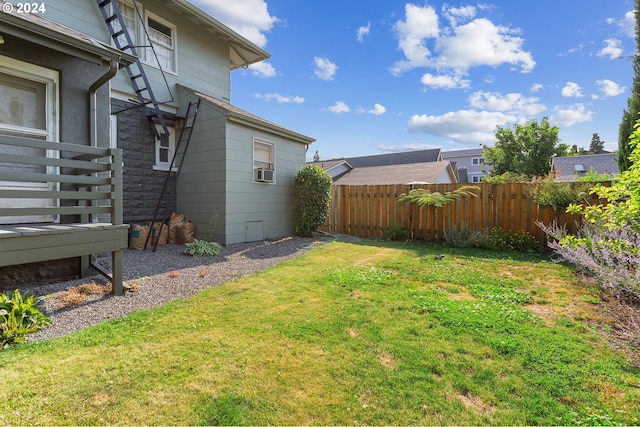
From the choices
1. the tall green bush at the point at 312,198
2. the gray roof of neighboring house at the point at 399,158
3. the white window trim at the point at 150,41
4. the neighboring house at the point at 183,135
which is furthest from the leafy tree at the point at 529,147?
the white window trim at the point at 150,41

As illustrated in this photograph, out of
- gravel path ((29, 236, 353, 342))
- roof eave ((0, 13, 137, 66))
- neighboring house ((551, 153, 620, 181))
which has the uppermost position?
neighboring house ((551, 153, 620, 181))

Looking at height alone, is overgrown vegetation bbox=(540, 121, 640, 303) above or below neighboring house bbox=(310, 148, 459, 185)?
below

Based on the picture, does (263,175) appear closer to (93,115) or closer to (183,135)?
(183,135)

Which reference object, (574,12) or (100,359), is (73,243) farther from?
(574,12)

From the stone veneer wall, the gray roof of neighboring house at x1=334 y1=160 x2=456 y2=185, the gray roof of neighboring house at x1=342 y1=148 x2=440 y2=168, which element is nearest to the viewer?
the stone veneer wall

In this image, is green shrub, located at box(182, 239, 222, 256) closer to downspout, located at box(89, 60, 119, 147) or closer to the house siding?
downspout, located at box(89, 60, 119, 147)

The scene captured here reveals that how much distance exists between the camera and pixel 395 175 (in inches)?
790

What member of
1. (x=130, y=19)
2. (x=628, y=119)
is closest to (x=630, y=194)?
(x=130, y=19)

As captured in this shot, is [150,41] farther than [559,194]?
Yes

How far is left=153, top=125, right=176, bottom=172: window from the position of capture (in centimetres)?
786

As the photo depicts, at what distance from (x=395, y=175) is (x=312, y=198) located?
12345 mm

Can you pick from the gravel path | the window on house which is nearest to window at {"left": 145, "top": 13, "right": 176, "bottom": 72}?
the window on house

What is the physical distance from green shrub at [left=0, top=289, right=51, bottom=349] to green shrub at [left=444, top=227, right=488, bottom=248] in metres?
7.90

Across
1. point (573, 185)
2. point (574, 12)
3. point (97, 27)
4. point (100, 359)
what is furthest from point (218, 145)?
point (574, 12)
